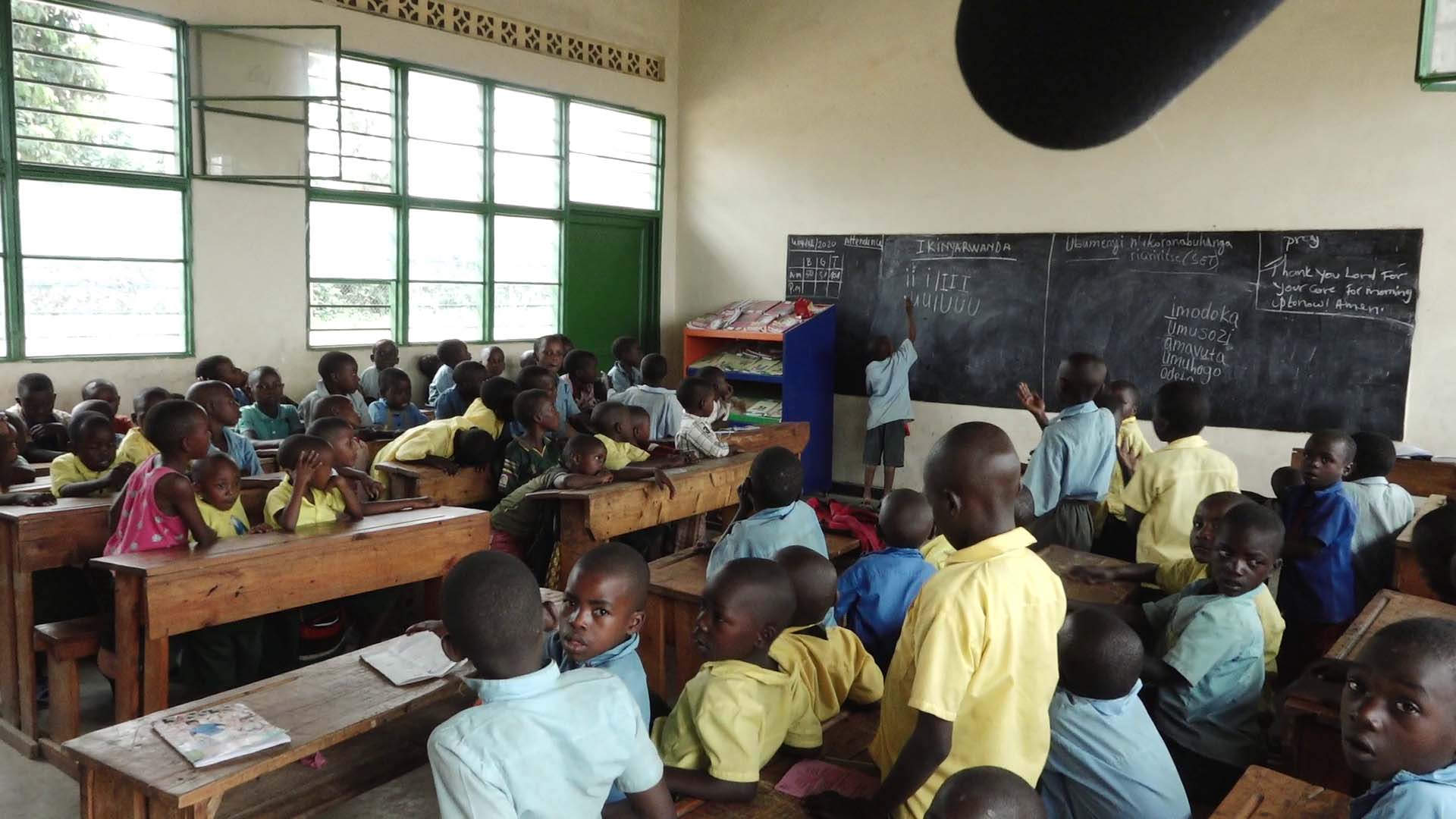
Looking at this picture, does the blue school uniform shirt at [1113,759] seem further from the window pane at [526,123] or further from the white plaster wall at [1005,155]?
the window pane at [526,123]

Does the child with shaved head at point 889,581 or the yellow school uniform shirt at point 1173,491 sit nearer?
the child with shaved head at point 889,581

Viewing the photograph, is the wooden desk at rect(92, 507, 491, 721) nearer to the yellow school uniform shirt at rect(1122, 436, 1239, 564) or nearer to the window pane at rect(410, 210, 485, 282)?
the yellow school uniform shirt at rect(1122, 436, 1239, 564)

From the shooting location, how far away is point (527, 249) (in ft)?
25.5

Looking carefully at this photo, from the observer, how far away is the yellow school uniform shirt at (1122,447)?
4113mm

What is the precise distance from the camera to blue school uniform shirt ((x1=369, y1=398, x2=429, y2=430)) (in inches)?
222

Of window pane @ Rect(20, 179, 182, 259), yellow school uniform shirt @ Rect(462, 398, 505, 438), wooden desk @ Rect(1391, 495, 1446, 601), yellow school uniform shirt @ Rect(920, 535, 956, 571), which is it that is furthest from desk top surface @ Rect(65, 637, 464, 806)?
window pane @ Rect(20, 179, 182, 259)

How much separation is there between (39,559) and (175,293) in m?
2.99

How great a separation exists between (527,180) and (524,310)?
38.5 inches

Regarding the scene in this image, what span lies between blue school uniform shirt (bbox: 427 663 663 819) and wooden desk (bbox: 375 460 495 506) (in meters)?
2.94

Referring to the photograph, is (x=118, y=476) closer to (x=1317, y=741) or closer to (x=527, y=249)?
(x=1317, y=741)

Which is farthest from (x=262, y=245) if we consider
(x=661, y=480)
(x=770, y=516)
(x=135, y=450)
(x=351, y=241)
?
(x=770, y=516)

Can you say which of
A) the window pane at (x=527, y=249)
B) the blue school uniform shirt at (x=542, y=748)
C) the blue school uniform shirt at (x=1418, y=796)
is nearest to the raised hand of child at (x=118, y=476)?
the blue school uniform shirt at (x=542, y=748)

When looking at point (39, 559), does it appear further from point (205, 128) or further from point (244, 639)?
point (205, 128)

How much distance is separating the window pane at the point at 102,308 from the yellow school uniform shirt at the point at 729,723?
16.2 feet
